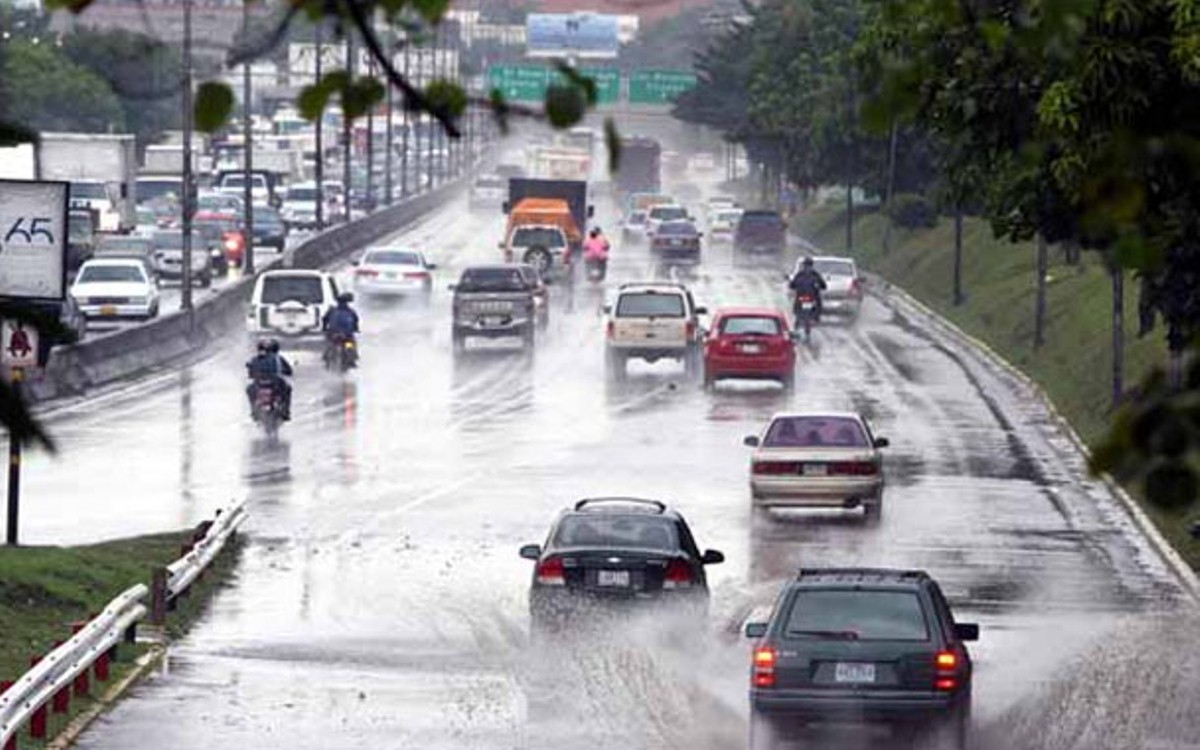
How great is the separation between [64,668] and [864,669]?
19.3 ft

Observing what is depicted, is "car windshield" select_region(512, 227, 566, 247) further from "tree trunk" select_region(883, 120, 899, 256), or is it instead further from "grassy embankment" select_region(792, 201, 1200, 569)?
"tree trunk" select_region(883, 120, 899, 256)

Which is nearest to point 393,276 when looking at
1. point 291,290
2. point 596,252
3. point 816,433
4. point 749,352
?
point 596,252

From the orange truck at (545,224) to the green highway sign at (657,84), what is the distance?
64.0 m

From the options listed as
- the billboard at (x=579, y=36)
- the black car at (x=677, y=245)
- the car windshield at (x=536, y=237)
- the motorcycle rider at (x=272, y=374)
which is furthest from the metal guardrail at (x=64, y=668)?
the billboard at (x=579, y=36)

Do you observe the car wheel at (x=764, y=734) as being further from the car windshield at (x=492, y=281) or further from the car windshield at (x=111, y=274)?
the car windshield at (x=111, y=274)

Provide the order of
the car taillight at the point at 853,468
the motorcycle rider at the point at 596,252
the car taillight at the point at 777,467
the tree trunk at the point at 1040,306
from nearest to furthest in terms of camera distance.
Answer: the car taillight at the point at 853,468, the car taillight at the point at 777,467, the tree trunk at the point at 1040,306, the motorcycle rider at the point at 596,252

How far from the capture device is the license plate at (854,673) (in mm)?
20375

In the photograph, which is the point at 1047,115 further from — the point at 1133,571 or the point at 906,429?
the point at 906,429


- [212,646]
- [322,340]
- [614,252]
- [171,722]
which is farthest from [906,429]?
[614,252]

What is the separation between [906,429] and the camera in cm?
5162

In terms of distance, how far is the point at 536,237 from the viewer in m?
88.2

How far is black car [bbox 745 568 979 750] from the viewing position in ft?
66.6

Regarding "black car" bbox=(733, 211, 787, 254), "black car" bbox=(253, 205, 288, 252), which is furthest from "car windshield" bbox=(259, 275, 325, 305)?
"black car" bbox=(733, 211, 787, 254)

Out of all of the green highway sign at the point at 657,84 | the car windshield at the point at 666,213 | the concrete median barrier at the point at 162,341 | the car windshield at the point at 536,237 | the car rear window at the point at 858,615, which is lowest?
the concrete median barrier at the point at 162,341
